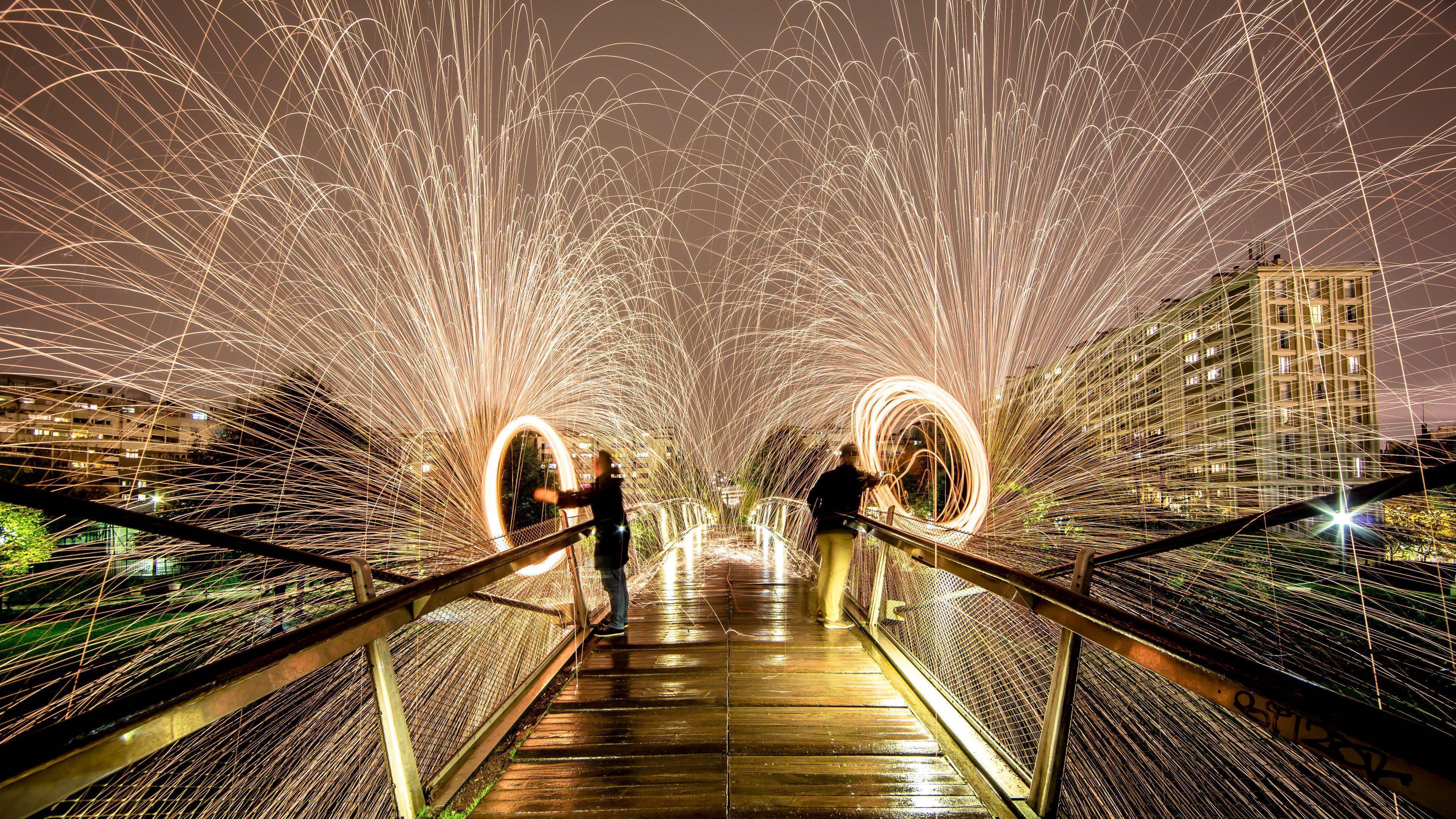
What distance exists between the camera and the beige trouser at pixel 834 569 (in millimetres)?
5570

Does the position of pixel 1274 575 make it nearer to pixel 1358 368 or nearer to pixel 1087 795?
pixel 1358 368

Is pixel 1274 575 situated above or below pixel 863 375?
below

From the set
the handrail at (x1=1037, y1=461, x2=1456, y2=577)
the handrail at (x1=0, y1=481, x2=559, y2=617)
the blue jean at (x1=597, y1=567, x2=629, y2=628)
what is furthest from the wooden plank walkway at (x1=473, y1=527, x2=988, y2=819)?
the handrail at (x1=1037, y1=461, x2=1456, y2=577)

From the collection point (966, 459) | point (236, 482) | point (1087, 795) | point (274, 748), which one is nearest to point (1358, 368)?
point (966, 459)

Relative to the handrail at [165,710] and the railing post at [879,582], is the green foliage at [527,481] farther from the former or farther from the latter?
the handrail at [165,710]

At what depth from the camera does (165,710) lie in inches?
58.3

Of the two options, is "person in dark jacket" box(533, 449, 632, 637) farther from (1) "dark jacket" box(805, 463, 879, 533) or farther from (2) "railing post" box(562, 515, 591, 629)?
(1) "dark jacket" box(805, 463, 879, 533)

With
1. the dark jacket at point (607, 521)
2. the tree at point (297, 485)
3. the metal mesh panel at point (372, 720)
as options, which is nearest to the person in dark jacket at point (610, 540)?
the dark jacket at point (607, 521)

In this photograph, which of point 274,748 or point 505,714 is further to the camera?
point 505,714

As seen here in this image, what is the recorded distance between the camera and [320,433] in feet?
60.4

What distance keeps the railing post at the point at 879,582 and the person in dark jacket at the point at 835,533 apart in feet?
0.89

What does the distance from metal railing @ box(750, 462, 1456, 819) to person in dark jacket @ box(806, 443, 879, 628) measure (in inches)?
80.0

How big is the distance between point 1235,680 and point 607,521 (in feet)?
14.1

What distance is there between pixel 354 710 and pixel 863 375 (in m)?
8.29
